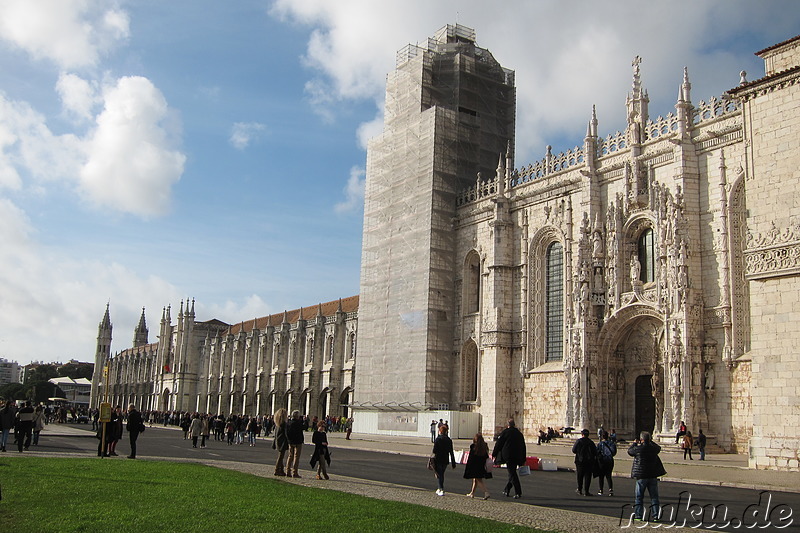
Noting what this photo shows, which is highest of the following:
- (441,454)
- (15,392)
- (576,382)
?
(576,382)

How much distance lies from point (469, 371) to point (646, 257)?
1243cm

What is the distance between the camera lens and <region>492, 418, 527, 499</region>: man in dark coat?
14130 millimetres

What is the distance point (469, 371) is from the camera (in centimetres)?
3978

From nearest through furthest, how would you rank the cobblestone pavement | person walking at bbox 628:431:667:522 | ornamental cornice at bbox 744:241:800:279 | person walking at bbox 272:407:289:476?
the cobblestone pavement → person walking at bbox 628:431:667:522 → person walking at bbox 272:407:289:476 → ornamental cornice at bbox 744:241:800:279

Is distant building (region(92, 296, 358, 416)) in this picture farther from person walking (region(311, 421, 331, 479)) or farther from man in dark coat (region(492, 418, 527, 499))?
man in dark coat (region(492, 418, 527, 499))

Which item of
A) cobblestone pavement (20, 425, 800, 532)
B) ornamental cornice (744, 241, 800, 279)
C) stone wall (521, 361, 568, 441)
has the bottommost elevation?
cobblestone pavement (20, 425, 800, 532)

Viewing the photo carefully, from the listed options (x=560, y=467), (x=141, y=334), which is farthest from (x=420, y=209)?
(x=141, y=334)

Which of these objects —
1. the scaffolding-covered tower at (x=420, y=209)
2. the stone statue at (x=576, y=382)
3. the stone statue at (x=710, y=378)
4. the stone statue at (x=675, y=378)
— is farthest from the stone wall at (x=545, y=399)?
the stone statue at (x=710, y=378)

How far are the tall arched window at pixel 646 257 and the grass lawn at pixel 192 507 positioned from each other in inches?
813

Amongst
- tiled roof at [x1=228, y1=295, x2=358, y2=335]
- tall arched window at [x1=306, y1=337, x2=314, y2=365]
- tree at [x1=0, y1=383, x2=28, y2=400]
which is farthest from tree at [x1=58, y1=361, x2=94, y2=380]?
tall arched window at [x1=306, y1=337, x2=314, y2=365]

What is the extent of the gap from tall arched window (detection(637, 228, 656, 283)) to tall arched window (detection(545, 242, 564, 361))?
4.51 metres

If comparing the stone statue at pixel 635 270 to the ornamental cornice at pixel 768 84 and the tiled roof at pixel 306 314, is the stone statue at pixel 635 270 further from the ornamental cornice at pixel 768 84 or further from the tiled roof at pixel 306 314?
the tiled roof at pixel 306 314

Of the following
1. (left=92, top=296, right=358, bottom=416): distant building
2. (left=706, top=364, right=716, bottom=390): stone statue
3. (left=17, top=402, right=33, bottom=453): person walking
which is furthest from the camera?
(left=92, top=296, right=358, bottom=416): distant building

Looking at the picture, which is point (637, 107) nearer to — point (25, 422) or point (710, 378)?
A: point (710, 378)
